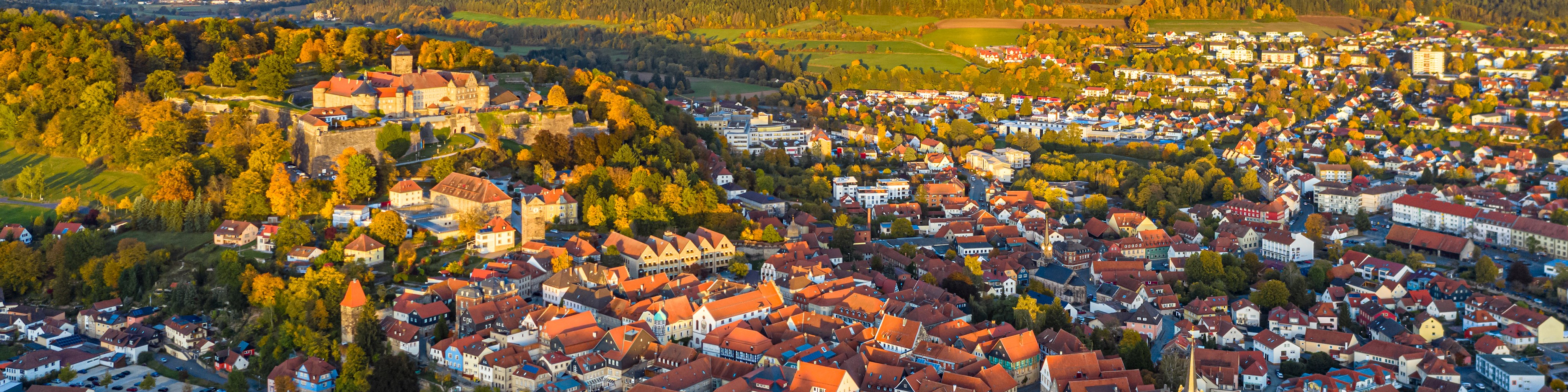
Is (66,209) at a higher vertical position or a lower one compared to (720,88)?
higher

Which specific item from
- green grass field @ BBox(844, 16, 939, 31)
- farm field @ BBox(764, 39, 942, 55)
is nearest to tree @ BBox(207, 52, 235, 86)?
A: farm field @ BBox(764, 39, 942, 55)

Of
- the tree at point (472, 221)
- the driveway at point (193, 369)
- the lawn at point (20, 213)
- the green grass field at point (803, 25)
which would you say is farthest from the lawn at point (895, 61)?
the driveway at point (193, 369)

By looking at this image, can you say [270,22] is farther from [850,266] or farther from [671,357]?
[671,357]

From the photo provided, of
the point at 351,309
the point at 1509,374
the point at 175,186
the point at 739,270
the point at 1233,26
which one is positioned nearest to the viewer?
the point at 1509,374

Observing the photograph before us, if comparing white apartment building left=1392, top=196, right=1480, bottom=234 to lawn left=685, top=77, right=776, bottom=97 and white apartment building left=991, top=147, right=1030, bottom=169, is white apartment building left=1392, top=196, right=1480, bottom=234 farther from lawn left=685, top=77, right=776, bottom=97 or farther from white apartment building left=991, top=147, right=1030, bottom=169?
lawn left=685, top=77, right=776, bottom=97

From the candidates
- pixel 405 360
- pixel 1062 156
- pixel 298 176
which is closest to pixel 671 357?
pixel 405 360

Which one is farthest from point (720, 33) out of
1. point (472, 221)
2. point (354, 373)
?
point (354, 373)

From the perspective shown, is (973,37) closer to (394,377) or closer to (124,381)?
(124,381)
